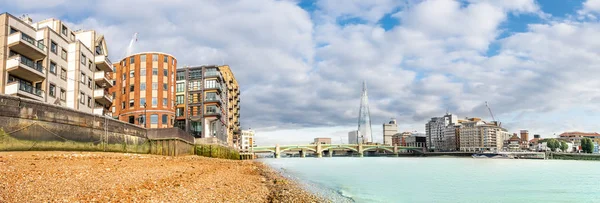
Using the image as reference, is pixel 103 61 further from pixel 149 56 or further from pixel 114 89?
pixel 114 89

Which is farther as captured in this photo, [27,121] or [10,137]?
[27,121]

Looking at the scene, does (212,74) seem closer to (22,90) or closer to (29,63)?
(29,63)

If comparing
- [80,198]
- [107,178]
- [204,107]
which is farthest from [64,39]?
[80,198]

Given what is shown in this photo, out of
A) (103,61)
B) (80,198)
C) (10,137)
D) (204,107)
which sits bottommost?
(80,198)

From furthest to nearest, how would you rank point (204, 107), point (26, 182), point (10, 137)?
point (204, 107), point (10, 137), point (26, 182)

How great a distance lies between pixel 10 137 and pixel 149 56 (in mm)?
59287

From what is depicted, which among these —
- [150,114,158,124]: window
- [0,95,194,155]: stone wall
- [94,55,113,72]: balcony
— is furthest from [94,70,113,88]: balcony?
[0,95,194,155]: stone wall

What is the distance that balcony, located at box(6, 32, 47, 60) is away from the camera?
4897cm

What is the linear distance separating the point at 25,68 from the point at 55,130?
21525mm

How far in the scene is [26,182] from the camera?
15273mm

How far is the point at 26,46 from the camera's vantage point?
5053 cm

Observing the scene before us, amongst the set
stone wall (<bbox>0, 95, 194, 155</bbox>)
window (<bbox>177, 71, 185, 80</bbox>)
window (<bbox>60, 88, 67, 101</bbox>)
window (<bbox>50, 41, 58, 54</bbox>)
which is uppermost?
window (<bbox>177, 71, 185, 80</bbox>)

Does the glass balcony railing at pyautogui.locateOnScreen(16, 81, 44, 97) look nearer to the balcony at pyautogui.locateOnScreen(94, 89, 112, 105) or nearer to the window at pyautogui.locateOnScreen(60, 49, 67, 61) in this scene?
the window at pyautogui.locateOnScreen(60, 49, 67, 61)

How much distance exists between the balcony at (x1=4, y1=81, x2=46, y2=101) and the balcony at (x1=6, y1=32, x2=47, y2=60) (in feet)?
16.2
